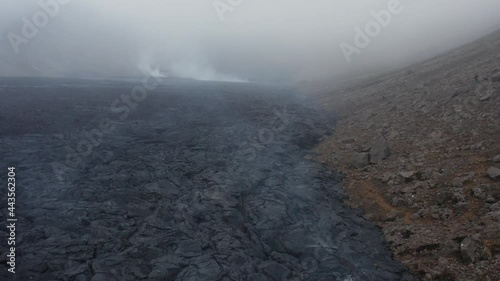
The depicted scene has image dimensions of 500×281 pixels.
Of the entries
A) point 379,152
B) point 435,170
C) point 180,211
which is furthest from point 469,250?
point 180,211

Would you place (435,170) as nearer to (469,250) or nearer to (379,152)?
(379,152)

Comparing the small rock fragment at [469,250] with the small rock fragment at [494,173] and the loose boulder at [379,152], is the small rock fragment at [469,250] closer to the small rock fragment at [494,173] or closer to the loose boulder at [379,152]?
the small rock fragment at [494,173]

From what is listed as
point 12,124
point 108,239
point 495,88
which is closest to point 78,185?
point 108,239

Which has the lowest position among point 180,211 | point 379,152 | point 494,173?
point 494,173

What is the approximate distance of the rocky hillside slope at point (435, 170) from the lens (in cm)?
1455

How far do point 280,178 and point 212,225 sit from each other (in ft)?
25.8

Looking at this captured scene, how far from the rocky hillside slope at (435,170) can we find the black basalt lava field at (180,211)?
1348 mm

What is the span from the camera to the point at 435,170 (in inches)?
798

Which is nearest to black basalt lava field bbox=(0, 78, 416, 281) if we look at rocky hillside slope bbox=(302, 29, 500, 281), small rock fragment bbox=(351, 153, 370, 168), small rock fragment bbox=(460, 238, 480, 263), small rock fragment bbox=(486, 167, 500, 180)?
rocky hillside slope bbox=(302, 29, 500, 281)

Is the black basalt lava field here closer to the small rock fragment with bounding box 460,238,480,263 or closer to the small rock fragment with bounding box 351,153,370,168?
the small rock fragment with bounding box 351,153,370,168

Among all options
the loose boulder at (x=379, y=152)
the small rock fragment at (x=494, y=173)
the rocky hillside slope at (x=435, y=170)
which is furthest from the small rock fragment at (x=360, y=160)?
the small rock fragment at (x=494, y=173)

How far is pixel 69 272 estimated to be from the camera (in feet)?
44.9

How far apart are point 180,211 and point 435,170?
14.4m

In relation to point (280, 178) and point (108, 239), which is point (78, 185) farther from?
point (280, 178)
